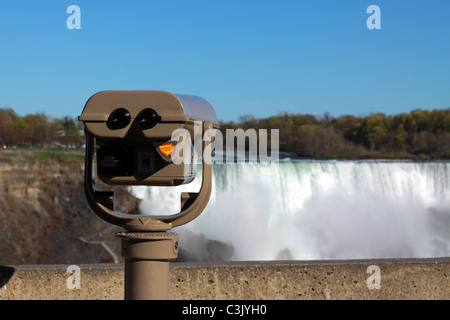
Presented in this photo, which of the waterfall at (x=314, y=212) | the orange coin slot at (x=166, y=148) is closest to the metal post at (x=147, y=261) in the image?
the orange coin slot at (x=166, y=148)

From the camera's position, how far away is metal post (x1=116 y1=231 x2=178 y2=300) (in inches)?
97.7

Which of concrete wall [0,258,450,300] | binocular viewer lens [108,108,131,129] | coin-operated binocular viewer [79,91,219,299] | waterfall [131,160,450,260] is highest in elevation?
binocular viewer lens [108,108,131,129]

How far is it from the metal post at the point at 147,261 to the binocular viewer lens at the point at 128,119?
1.57 feet

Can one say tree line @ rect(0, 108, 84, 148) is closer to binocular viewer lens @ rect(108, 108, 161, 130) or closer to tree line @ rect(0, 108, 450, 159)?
tree line @ rect(0, 108, 450, 159)

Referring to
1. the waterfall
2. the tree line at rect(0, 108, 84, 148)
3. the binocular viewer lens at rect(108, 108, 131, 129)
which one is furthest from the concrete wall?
the tree line at rect(0, 108, 84, 148)

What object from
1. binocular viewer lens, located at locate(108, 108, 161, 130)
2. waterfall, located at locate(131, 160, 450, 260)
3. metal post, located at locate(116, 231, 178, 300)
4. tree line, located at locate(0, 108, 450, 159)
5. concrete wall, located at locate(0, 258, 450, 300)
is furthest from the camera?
tree line, located at locate(0, 108, 450, 159)

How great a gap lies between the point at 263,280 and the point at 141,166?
165 centimetres

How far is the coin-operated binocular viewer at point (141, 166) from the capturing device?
2383 mm

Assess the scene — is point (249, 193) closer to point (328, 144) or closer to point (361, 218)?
point (361, 218)

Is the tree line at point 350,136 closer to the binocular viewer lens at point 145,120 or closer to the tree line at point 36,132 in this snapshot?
the tree line at point 36,132

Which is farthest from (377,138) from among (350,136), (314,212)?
(314,212)

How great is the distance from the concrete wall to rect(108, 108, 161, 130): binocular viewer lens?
1609 millimetres

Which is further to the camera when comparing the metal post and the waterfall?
the waterfall

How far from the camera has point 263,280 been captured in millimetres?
3832
